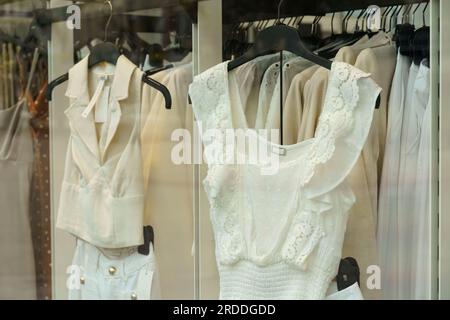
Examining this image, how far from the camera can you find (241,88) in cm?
120

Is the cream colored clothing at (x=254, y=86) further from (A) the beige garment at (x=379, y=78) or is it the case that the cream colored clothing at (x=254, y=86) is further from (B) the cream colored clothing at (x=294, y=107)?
(A) the beige garment at (x=379, y=78)

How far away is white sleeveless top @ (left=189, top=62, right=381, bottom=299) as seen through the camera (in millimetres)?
1096

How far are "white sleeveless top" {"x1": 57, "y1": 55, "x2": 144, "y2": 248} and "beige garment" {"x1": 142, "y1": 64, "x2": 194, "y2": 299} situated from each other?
0.08 feet

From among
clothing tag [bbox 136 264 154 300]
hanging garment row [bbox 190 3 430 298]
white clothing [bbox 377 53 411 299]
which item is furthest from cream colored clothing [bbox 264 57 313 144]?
clothing tag [bbox 136 264 154 300]

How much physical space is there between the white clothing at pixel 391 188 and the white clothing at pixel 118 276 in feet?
1.38

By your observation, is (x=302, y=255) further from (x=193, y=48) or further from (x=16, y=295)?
(x=16, y=295)

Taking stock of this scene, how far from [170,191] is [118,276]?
0.19 m

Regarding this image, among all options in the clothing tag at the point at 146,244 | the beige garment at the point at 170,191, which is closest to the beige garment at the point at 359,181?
the beige garment at the point at 170,191

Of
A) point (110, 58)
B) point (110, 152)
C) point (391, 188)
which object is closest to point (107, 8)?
point (110, 58)

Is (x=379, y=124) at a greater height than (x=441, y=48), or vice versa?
(x=441, y=48)

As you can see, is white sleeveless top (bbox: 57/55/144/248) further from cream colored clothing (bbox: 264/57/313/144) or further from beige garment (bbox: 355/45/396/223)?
beige garment (bbox: 355/45/396/223)

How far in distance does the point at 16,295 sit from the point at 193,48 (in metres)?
0.58

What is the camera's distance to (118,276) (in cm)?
133
